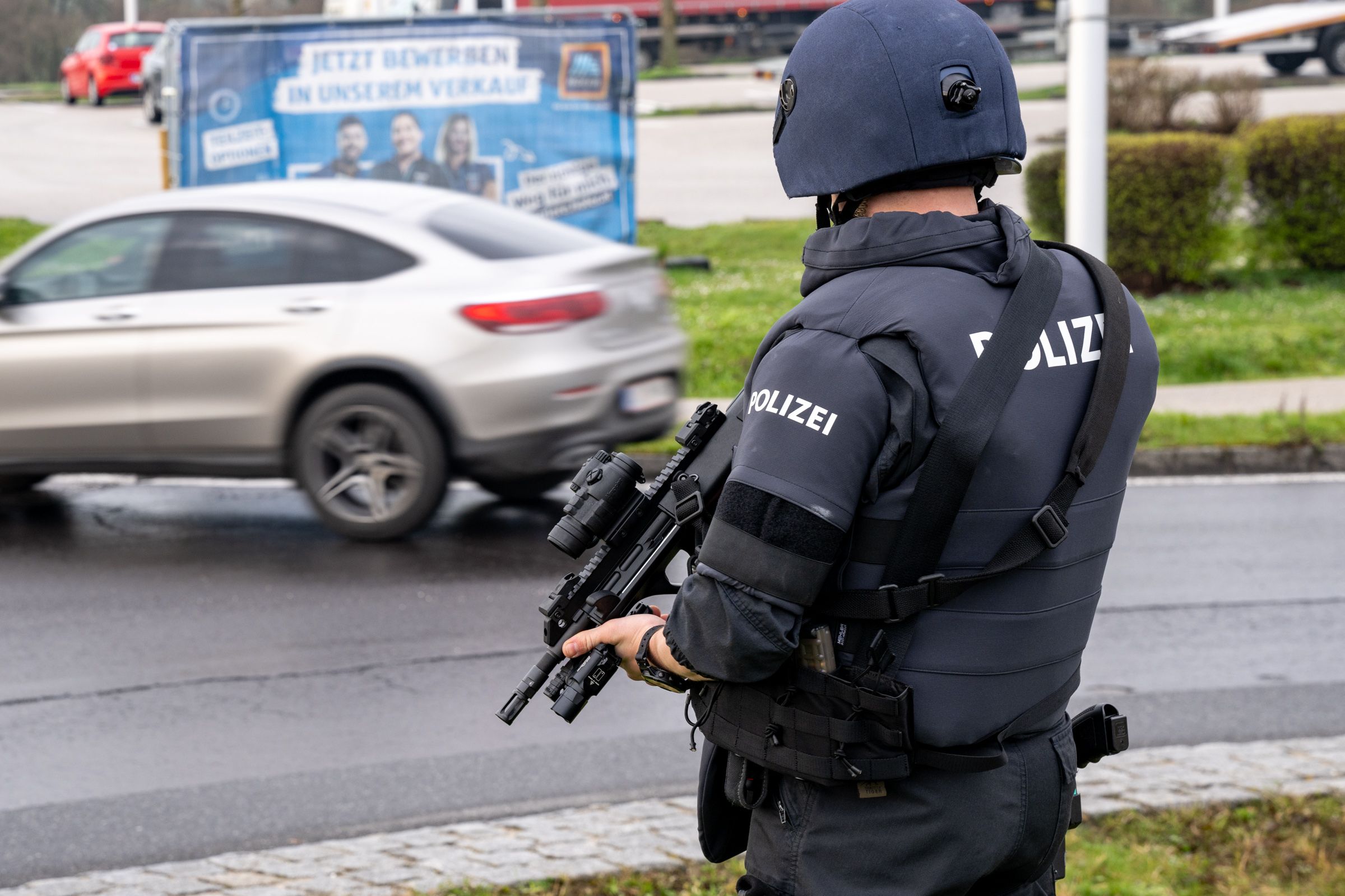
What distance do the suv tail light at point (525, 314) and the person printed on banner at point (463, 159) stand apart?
23.9 ft

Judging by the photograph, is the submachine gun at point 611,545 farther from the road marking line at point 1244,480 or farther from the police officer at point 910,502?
the road marking line at point 1244,480

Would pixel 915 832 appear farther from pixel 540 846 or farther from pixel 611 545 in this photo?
pixel 540 846

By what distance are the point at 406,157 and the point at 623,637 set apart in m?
12.5

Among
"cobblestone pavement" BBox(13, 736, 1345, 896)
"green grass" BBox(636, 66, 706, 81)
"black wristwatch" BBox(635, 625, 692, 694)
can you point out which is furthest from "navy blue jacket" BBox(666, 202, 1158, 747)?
"green grass" BBox(636, 66, 706, 81)

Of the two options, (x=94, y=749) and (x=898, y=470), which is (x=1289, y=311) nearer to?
(x=94, y=749)

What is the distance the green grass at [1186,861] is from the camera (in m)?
3.51

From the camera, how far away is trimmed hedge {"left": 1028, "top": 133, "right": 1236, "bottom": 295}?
13211 mm

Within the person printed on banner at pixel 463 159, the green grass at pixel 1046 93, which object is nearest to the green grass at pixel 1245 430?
the person printed on banner at pixel 463 159

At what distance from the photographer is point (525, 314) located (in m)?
7.07

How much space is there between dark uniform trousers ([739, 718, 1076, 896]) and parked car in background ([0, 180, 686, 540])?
5.06 metres

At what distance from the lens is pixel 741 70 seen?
36500mm

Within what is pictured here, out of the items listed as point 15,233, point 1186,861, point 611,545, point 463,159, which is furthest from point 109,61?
point 611,545

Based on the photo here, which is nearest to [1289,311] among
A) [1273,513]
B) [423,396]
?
[1273,513]

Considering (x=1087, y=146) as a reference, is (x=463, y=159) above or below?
below
